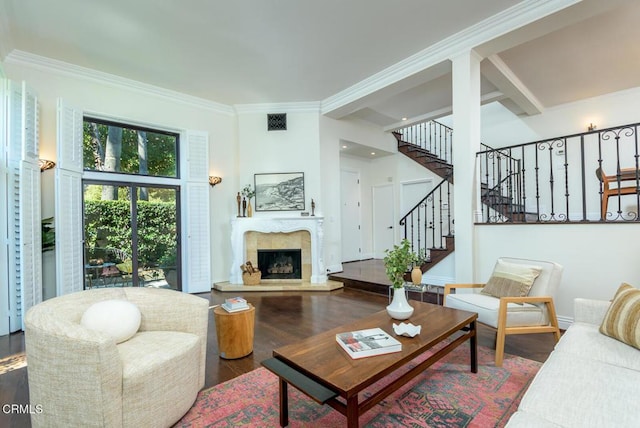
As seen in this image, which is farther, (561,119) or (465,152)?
(561,119)

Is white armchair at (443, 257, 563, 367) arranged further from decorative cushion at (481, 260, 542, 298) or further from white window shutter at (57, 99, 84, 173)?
white window shutter at (57, 99, 84, 173)

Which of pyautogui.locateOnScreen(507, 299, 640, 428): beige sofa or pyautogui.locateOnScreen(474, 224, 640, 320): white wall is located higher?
Answer: pyautogui.locateOnScreen(474, 224, 640, 320): white wall

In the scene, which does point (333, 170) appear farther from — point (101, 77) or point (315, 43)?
point (101, 77)

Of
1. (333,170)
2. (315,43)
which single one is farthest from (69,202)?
(333,170)

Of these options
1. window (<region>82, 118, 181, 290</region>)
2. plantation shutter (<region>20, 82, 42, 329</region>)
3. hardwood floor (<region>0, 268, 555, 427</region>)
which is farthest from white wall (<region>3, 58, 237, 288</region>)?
hardwood floor (<region>0, 268, 555, 427</region>)

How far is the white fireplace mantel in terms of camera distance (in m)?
5.56

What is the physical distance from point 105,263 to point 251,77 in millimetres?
3714

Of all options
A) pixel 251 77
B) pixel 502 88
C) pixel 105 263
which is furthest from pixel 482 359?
pixel 105 263

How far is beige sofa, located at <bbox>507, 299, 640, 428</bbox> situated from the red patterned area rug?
48cm

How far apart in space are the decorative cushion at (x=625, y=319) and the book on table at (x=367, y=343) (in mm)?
1367

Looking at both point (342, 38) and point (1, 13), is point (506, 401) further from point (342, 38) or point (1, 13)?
point (1, 13)

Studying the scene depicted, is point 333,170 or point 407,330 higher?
point 333,170

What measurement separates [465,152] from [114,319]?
3.94 m

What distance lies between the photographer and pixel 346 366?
156cm
